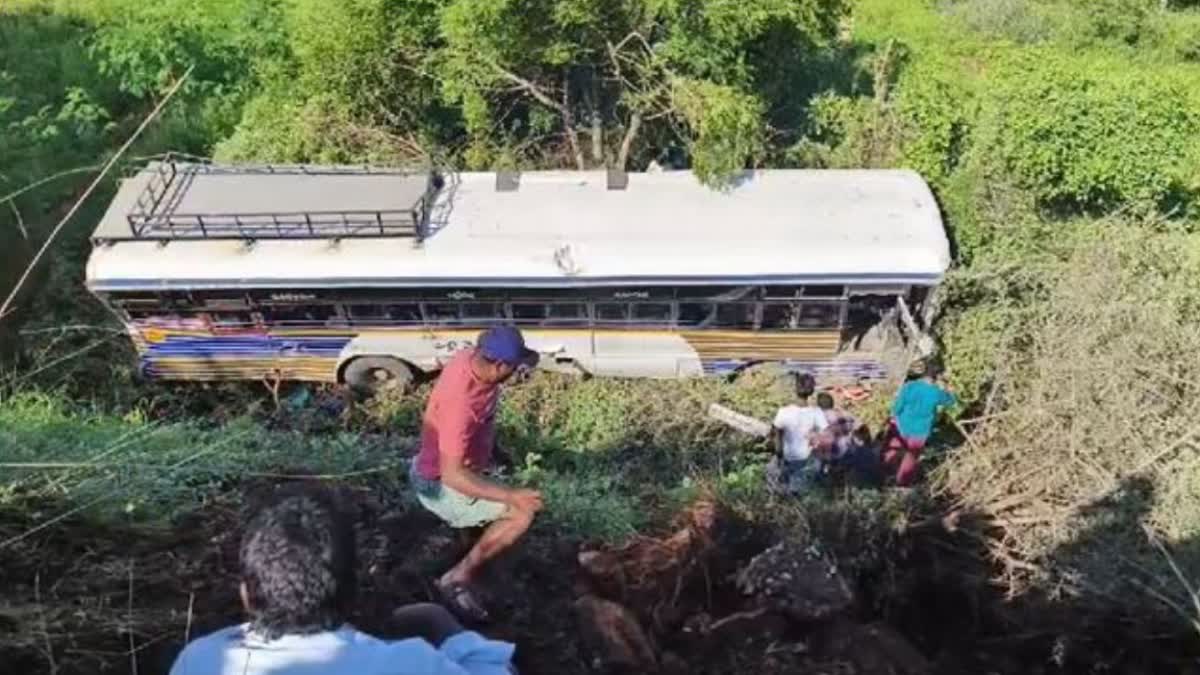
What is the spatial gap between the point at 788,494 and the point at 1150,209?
18.5ft

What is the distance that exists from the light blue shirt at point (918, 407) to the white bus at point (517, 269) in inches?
63.9

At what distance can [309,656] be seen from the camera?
3266mm

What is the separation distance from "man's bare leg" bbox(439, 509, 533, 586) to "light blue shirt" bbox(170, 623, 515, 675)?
89.7 inches

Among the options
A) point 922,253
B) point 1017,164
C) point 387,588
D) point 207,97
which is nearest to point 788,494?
point 387,588

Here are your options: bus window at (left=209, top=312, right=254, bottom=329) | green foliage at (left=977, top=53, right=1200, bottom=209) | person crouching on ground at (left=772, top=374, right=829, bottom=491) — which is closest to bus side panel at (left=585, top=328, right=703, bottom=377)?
person crouching on ground at (left=772, top=374, right=829, bottom=491)

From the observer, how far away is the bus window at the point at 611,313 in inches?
436

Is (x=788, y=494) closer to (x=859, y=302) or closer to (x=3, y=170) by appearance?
(x=859, y=302)

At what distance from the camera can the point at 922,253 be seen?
1061 cm

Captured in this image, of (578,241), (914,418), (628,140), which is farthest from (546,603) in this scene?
(628,140)

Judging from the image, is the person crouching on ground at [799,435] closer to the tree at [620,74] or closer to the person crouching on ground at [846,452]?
the person crouching on ground at [846,452]

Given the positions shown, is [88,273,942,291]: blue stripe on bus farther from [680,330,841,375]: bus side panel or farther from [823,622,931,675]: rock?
[823,622,931,675]: rock

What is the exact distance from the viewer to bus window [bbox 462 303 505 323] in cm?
1111

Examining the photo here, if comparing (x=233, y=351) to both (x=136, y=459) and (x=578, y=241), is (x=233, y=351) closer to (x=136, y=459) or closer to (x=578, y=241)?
(x=578, y=241)

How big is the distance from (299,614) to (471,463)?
93.0 inches
